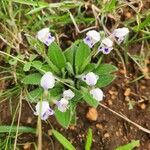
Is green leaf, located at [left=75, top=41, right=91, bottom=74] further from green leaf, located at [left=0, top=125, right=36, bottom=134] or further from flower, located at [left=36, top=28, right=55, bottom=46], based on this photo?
green leaf, located at [left=0, top=125, right=36, bottom=134]

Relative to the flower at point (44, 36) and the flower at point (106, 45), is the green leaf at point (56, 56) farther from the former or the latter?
the flower at point (106, 45)

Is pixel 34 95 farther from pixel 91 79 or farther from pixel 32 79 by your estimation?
pixel 91 79

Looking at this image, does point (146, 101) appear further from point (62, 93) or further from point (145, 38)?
point (62, 93)

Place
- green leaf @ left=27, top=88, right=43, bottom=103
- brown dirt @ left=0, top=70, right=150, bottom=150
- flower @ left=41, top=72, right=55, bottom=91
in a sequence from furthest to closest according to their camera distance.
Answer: brown dirt @ left=0, top=70, right=150, bottom=150 < green leaf @ left=27, top=88, right=43, bottom=103 < flower @ left=41, top=72, right=55, bottom=91

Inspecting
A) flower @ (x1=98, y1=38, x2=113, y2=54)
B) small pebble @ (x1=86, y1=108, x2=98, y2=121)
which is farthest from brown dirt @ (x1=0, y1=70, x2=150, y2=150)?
flower @ (x1=98, y1=38, x2=113, y2=54)

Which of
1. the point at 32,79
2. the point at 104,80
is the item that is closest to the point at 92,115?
the point at 104,80

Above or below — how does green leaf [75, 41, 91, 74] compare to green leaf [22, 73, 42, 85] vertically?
above
